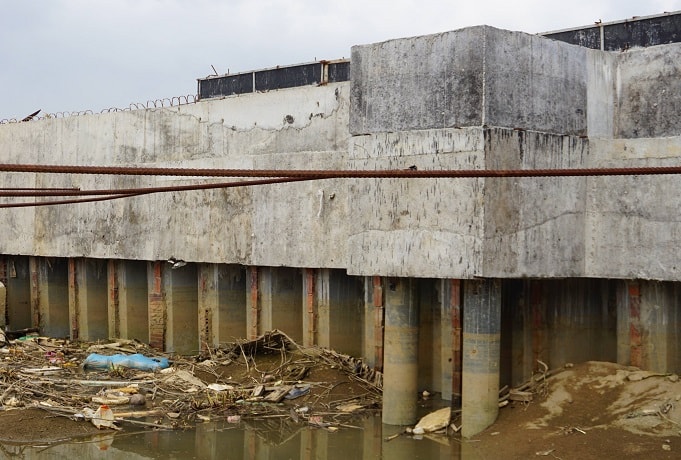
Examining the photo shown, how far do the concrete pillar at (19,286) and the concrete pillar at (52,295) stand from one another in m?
0.94

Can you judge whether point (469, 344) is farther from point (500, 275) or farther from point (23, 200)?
point (23, 200)

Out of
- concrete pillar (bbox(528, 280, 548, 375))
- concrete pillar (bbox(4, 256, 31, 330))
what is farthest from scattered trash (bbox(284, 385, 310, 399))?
concrete pillar (bbox(4, 256, 31, 330))

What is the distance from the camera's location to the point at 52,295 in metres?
23.9

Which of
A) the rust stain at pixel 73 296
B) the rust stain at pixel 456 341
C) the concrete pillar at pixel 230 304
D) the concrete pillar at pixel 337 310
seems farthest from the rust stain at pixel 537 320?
the rust stain at pixel 73 296

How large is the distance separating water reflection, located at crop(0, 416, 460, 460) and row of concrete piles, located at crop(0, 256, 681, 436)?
51cm

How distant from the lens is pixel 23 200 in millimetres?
23312

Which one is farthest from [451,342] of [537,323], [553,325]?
[553,325]

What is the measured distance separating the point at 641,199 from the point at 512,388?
10.3ft

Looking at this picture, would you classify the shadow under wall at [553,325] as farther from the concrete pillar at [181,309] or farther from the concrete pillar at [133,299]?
the concrete pillar at [133,299]

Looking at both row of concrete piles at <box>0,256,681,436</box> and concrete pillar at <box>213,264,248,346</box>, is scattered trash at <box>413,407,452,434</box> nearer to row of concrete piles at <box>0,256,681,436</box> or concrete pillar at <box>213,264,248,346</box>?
row of concrete piles at <box>0,256,681,436</box>

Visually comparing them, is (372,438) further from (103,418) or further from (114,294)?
(114,294)

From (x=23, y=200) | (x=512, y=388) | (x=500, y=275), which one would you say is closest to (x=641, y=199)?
(x=500, y=275)

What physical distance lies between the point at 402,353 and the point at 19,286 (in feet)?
48.0

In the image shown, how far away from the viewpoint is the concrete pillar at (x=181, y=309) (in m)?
19.9
